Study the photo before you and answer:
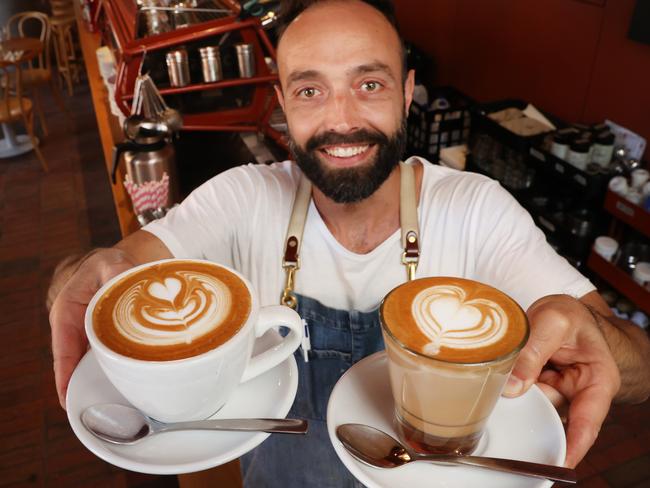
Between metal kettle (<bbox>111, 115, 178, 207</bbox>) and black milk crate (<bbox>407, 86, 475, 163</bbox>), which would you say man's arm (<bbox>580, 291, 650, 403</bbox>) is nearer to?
metal kettle (<bbox>111, 115, 178, 207</bbox>)

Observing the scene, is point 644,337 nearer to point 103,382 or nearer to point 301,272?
point 301,272

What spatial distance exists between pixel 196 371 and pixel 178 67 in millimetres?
2174

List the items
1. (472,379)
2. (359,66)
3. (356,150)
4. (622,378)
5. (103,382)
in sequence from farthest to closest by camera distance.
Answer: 1. (356,150)
2. (359,66)
3. (622,378)
4. (103,382)
5. (472,379)

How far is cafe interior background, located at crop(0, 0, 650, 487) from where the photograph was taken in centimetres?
269

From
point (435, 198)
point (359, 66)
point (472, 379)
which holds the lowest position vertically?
point (435, 198)

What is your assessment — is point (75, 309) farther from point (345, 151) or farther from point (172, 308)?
point (345, 151)

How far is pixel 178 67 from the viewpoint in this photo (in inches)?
105

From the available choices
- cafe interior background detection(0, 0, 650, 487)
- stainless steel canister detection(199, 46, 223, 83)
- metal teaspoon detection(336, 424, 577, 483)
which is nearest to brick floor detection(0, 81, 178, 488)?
cafe interior background detection(0, 0, 650, 487)

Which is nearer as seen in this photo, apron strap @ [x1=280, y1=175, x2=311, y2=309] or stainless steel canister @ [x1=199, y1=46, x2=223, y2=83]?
apron strap @ [x1=280, y1=175, x2=311, y2=309]

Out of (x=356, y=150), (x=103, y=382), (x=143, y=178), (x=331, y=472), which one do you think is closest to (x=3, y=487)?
(x=143, y=178)

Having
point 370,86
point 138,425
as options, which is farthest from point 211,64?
point 138,425

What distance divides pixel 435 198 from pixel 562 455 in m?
1.02

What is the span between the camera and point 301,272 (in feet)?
5.83

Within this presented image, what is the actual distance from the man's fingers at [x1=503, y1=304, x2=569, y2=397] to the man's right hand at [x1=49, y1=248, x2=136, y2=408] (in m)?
0.81
